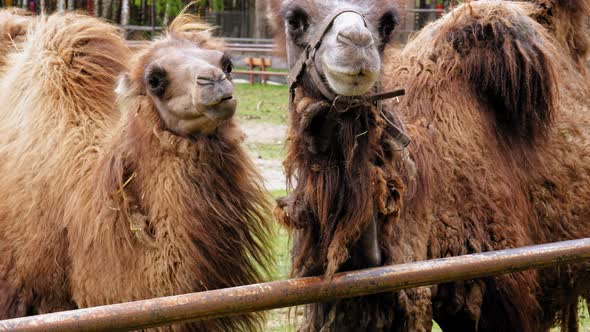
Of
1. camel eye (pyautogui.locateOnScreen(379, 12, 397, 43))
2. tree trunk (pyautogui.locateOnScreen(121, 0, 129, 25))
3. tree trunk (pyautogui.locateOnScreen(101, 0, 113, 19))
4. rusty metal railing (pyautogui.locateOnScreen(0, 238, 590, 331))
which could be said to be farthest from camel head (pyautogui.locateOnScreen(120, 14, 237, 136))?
tree trunk (pyautogui.locateOnScreen(101, 0, 113, 19))

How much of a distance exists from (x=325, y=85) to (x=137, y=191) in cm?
115

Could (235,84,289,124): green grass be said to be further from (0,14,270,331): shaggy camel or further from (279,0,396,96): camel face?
(279,0,396,96): camel face

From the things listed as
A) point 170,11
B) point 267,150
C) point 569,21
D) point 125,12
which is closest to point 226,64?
point 569,21

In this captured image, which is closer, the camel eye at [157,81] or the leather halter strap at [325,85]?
the leather halter strap at [325,85]

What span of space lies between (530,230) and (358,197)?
49.1 inches

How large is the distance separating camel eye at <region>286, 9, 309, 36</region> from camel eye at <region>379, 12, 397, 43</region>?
0.29 metres

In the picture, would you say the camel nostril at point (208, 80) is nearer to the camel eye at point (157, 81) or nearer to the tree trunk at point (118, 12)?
the camel eye at point (157, 81)

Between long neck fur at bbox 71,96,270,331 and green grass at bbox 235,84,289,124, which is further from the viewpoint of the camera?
green grass at bbox 235,84,289,124

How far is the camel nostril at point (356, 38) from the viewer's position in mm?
2988

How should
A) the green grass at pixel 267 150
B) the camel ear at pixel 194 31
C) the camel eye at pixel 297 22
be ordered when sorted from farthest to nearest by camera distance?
the green grass at pixel 267 150 → the camel ear at pixel 194 31 → the camel eye at pixel 297 22

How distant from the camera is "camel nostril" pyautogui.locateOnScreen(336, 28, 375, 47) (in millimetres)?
2988

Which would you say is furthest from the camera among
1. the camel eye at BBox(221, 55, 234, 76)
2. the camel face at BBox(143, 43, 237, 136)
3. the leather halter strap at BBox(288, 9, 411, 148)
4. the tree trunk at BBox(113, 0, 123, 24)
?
the tree trunk at BBox(113, 0, 123, 24)

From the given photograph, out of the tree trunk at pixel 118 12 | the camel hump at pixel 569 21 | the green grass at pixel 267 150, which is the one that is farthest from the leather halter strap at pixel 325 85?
the tree trunk at pixel 118 12

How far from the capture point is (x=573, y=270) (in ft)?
14.4
